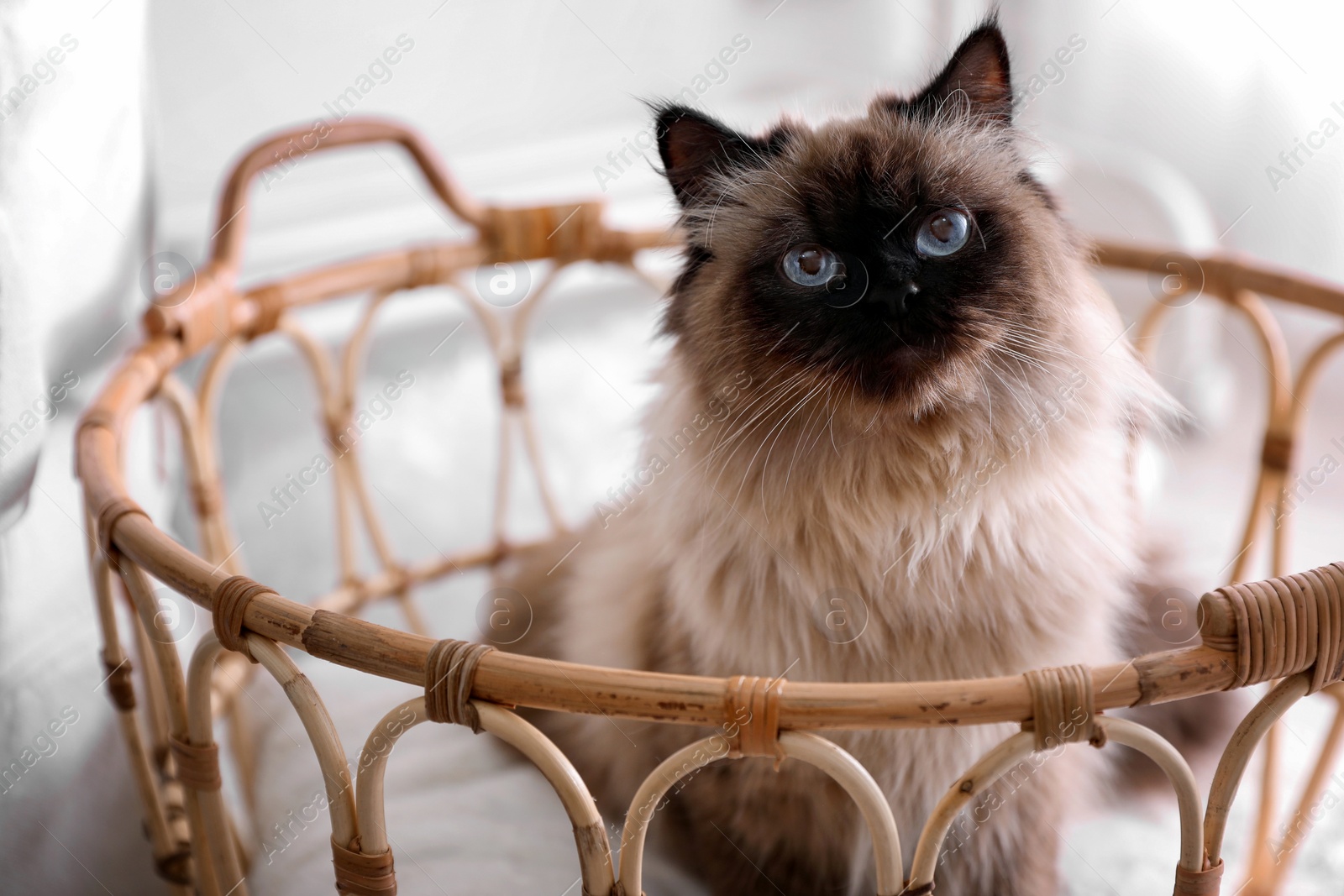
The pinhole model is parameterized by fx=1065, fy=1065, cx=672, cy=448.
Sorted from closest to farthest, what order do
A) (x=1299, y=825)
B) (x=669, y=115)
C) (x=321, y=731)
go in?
1. (x=321, y=731)
2. (x=669, y=115)
3. (x=1299, y=825)

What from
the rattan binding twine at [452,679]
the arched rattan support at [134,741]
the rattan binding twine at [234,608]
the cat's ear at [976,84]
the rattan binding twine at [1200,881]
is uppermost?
the cat's ear at [976,84]

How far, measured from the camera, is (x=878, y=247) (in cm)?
88

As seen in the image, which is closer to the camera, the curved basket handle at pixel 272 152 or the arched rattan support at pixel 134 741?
the arched rattan support at pixel 134 741

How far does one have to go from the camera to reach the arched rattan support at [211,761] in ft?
2.80

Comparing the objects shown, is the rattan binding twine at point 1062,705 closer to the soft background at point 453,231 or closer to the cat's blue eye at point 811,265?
the cat's blue eye at point 811,265

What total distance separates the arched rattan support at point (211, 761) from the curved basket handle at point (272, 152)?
682 millimetres

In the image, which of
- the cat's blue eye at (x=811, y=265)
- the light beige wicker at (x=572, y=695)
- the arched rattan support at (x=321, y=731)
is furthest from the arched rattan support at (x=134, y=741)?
the cat's blue eye at (x=811, y=265)

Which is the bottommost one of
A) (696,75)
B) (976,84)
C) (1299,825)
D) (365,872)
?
(365,872)

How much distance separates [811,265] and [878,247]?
2.3 inches

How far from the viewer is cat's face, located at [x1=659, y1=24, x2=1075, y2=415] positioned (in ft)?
2.85

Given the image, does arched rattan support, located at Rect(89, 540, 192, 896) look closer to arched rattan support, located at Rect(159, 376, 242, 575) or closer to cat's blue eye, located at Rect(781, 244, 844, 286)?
arched rattan support, located at Rect(159, 376, 242, 575)

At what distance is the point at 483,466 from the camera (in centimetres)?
206

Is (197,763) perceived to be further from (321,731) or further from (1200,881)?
(1200,881)

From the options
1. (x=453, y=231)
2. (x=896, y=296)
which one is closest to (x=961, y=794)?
(x=896, y=296)
